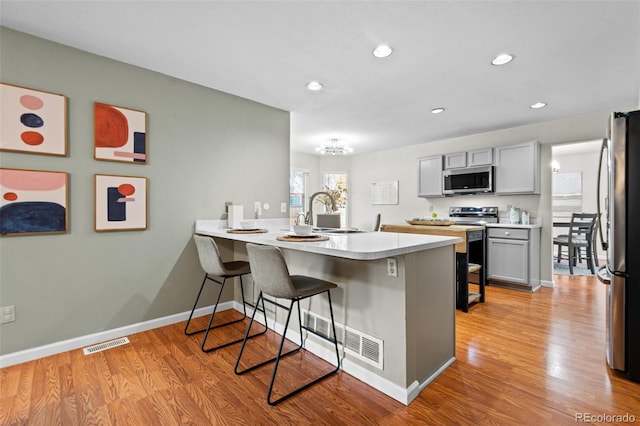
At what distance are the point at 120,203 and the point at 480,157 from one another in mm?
4891

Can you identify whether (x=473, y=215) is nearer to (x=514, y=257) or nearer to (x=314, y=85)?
(x=514, y=257)

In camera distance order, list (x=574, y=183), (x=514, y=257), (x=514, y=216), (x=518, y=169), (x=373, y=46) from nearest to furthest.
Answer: (x=373, y=46), (x=514, y=257), (x=518, y=169), (x=514, y=216), (x=574, y=183)

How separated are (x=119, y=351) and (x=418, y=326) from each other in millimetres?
2306

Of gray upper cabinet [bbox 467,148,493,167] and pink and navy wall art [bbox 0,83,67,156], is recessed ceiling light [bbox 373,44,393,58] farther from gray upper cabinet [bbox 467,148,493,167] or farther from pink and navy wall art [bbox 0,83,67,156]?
gray upper cabinet [bbox 467,148,493,167]

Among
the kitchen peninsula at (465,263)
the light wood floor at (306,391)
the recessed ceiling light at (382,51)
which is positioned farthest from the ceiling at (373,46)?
→ the light wood floor at (306,391)

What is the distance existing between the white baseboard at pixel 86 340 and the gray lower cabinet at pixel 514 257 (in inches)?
157

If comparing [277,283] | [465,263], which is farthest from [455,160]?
[277,283]

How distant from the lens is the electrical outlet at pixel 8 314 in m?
2.18

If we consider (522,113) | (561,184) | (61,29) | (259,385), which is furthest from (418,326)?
(561,184)

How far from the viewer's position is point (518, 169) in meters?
4.47

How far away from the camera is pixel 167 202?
9.69 feet

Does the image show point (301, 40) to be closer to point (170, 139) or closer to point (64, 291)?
point (170, 139)

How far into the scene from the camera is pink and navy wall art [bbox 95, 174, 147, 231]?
256 cm

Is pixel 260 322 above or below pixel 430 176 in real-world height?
below
